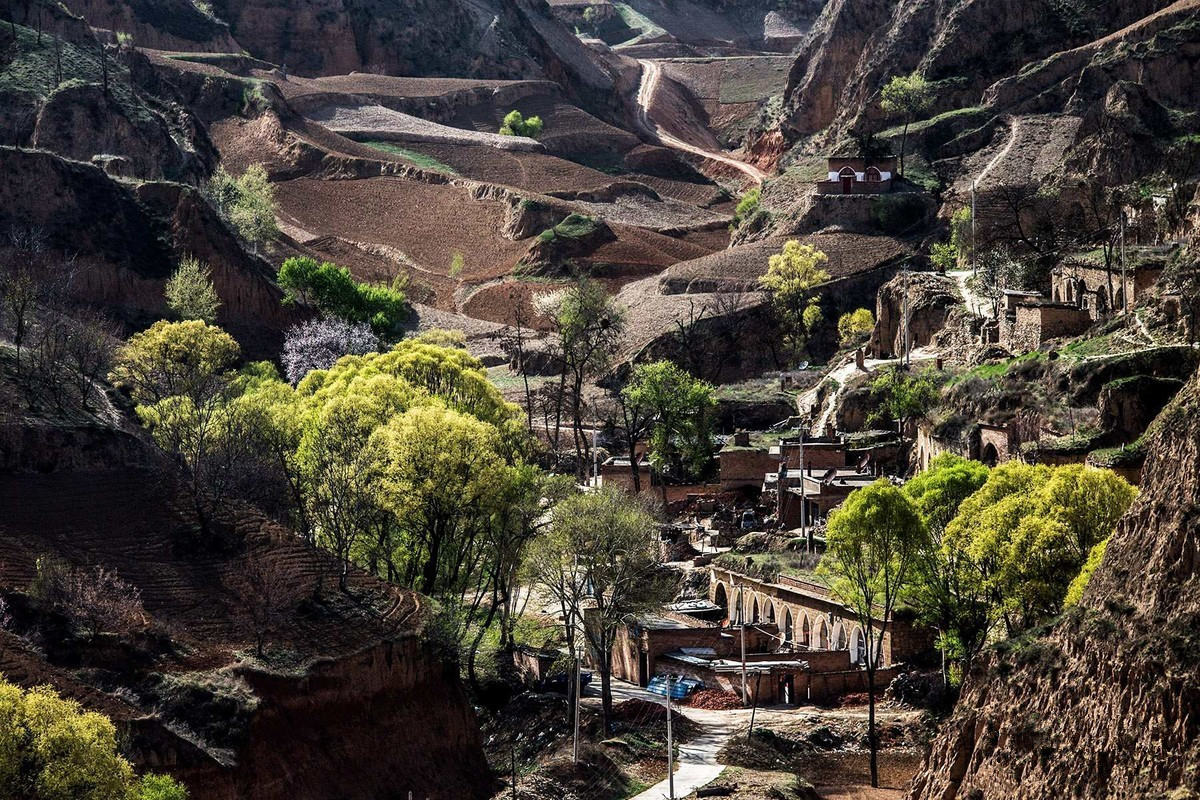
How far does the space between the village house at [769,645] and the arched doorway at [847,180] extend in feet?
212

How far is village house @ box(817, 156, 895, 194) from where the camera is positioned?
14200 cm

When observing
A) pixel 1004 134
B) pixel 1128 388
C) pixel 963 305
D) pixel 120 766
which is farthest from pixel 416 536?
pixel 1004 134

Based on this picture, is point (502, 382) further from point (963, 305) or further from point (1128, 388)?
point (1128, 388)

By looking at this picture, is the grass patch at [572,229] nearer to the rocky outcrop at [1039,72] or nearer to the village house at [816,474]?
the rocky outcrop at [1039,72]

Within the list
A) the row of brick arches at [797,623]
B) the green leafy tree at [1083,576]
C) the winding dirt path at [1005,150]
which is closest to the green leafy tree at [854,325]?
the winding dirt path at [1005,150]

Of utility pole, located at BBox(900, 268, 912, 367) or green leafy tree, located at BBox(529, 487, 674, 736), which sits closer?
green leafy tree, located at BBox(529, 487, 674, 736)

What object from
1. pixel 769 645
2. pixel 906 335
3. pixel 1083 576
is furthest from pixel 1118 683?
pixel 906 335

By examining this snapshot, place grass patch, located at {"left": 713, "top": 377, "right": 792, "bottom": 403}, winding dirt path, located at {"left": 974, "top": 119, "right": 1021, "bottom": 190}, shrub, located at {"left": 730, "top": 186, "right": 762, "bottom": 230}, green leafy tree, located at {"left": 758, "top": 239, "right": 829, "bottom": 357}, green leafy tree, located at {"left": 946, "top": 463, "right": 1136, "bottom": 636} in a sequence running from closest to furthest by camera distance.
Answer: green leafy tree, located at {"left": 946, "top": 463, "right": 1136, "bottom": 636} < grass patch, located at {"left": 713, "top": 377, "right": 792, "bottom": 403} < green leafy tree, located at {"left": 758, "top": 239, "right": 829, "bottom": 357} < winding dirt path, located at {"left": 974, "top": 119, "right": 1021, "bottom": 190} < shrub, located at {"left": 730, "top": 186, "right": 762, "bottom": 230}

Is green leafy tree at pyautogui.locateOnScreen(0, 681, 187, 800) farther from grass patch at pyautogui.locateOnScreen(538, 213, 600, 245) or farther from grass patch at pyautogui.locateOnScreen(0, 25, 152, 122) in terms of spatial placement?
Answer: grass patch at pyautogui.locateOnScreen(538, 213, 600, 245)

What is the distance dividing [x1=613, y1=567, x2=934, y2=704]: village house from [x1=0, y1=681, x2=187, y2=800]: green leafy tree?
27.5 meters

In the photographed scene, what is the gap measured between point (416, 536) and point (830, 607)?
13535mm

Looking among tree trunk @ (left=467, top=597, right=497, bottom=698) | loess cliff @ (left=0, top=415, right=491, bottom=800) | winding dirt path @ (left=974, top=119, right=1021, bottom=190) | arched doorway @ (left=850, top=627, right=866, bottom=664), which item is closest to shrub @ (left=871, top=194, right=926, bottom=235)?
winding dirt path @ (left=974, top=119, right=1021, bottom=190)

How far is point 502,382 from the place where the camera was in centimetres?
12612

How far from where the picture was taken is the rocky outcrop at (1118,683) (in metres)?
35.6
